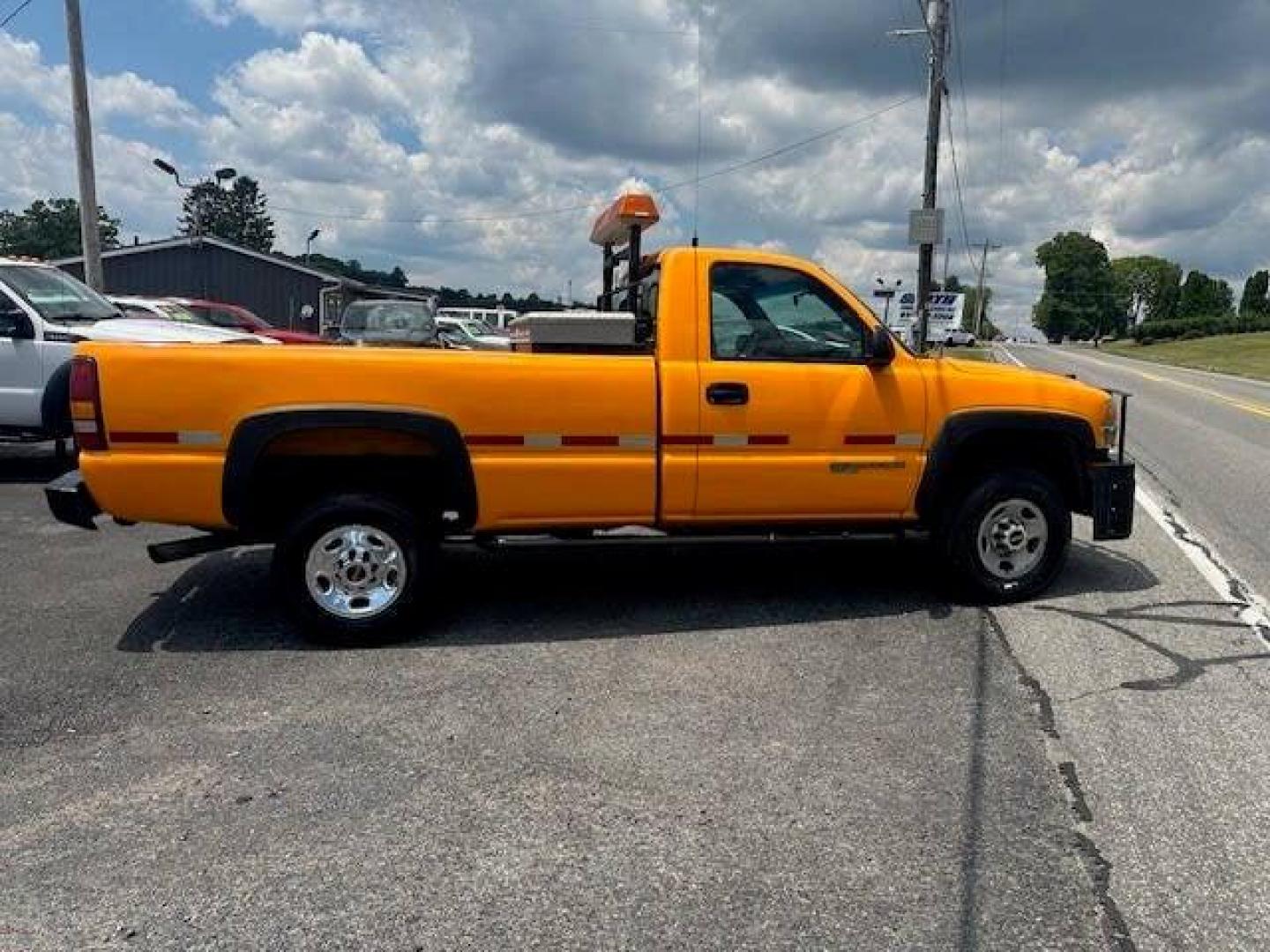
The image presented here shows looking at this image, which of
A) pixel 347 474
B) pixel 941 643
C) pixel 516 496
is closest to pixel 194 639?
pixel 347 474

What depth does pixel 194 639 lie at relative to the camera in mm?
5430

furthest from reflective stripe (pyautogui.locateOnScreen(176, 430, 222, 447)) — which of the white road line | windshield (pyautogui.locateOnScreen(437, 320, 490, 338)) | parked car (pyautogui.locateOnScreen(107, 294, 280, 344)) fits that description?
windshield (pyautogui.locateOnScreen(437, 320, 490, 338))

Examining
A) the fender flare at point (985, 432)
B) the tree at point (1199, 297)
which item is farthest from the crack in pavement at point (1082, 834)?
the tree at point (1199, 297)

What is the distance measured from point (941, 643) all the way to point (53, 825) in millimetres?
3989

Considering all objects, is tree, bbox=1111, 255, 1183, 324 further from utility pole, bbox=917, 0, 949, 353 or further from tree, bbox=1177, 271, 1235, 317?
utility pole, bbox=917, 0, 949, 353

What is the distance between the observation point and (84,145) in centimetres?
1755

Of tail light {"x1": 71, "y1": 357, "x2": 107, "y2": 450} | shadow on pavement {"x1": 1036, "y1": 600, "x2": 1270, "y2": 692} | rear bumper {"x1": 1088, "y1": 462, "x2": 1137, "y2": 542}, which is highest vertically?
tail light {"x1": 71, "y1": 357, "x2": 107, "y2": 450}

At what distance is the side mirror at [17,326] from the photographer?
9.94 meters

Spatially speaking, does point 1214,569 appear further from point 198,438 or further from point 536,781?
point 198,438

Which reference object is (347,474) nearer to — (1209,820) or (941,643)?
(941,643)

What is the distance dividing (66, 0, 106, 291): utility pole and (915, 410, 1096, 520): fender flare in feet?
50.3

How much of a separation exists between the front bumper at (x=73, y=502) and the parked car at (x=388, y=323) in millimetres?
12287

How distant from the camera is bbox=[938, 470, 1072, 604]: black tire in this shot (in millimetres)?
5996

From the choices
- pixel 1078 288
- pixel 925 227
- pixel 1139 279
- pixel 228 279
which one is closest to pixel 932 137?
pixel 925 227
